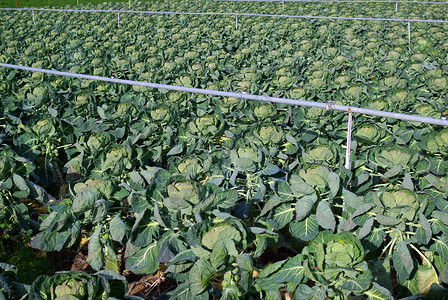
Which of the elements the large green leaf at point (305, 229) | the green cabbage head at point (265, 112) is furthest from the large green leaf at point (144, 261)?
the green cabbage head at point (265, 112)

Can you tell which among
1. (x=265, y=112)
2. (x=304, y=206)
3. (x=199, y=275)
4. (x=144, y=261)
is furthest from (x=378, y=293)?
(x=265, y=112)

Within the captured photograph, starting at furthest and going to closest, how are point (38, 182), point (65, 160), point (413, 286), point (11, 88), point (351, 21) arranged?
point (351, 21) < point (11, 88) < point (65, 160) < point (38, 182) < point (413, 286)

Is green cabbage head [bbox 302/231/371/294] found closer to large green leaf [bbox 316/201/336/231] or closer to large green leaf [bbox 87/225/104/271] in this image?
large green leaf [bbox 316/201/336/231]

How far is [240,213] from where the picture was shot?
299cm

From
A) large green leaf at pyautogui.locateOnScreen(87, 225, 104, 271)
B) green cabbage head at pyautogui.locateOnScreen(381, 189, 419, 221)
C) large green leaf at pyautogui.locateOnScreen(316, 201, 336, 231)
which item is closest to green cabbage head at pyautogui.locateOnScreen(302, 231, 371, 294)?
large green leaf at pyautogui.locateOnScreen(316, 201, 336, 231)

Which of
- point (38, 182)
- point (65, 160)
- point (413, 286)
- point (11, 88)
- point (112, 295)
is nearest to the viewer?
point (112, 295)

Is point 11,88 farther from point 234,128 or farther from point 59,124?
point 234,128

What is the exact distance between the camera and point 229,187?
10.6ft

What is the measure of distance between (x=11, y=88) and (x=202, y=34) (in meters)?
6.38

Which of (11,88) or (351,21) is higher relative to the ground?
(11,88)

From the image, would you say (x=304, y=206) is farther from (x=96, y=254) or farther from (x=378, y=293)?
(x=96, y=254)

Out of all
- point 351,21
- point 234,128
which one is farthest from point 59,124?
point 351,21

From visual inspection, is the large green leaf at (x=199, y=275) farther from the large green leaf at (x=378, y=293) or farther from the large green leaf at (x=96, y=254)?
the large green leaf at (x=378, y=293)

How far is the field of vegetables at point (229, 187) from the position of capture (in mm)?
2414
